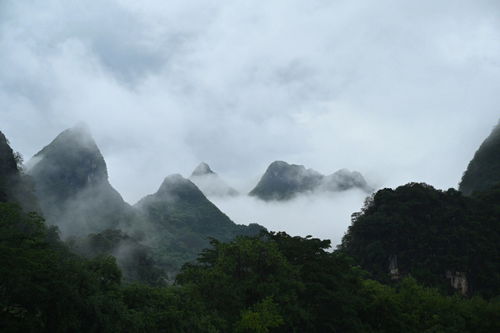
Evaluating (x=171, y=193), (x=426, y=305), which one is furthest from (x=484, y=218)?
(x=171, y=193)

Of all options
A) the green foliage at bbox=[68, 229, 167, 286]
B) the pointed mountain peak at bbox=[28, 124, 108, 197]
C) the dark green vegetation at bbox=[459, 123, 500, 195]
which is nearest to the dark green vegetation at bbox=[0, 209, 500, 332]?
the green foliage at bbox=[68, 229, 167, 286]

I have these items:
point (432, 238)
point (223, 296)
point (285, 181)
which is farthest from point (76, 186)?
point (223, 296)

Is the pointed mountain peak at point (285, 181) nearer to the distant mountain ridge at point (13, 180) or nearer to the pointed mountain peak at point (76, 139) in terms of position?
the pointed mountain peak at point (76, 139)

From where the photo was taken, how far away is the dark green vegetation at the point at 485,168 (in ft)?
302

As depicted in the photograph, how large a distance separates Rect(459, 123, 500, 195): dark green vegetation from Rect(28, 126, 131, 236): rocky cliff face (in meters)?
86.2

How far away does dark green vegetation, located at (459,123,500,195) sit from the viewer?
92188mm

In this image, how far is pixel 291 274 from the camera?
1236 inches

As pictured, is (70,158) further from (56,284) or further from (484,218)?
(56,284)

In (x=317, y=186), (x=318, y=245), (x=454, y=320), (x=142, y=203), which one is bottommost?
(x=454, y=320)

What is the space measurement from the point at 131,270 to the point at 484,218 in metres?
54.4

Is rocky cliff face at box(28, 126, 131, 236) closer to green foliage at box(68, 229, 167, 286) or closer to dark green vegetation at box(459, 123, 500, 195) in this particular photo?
green foliage at box(68, 229, 167, 286)

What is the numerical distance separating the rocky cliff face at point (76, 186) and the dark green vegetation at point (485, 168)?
86.2 meters

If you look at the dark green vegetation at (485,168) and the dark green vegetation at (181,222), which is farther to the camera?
the dark green vegetation at (181,222)

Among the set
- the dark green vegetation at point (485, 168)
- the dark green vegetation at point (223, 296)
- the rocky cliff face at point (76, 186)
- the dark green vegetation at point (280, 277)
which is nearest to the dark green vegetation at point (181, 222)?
the rocky cliff face at point (76, 186)
